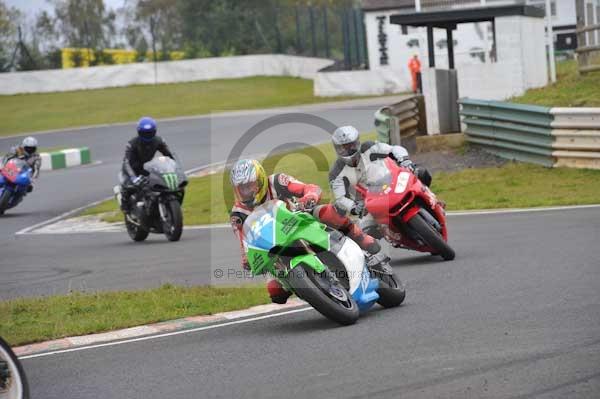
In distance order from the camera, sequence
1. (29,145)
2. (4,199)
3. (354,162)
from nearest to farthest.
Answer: (354,162), (4,199), (29,145)

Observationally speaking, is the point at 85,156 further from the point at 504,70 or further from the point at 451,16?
the point at 504,70

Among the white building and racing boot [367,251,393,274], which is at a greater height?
the white building

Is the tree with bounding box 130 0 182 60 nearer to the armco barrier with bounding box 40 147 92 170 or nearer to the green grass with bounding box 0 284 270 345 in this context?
the armco barrier with bounding box 40 147 92 170

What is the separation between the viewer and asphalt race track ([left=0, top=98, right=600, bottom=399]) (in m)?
6.21

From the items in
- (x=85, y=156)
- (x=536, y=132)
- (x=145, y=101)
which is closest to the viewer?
(x=536, y=132)

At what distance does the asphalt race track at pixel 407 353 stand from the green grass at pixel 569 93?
11.1 meters

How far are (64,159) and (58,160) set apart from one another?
165 mm

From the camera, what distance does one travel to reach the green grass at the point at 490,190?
1644 cm

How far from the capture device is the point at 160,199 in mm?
16141

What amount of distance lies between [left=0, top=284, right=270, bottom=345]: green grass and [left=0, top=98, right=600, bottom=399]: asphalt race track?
80 centimetres

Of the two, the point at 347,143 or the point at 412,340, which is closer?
the point at 412,340

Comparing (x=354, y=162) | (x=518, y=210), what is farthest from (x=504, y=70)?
(x=354, y=162)

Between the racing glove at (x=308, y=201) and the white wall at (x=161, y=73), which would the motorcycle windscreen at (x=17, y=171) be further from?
the white wall at (x=161, y=73)

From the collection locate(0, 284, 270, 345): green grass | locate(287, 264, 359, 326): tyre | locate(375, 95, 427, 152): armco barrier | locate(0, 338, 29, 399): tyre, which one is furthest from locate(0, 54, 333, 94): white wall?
locate(0, 338, 29, 399): tyre
